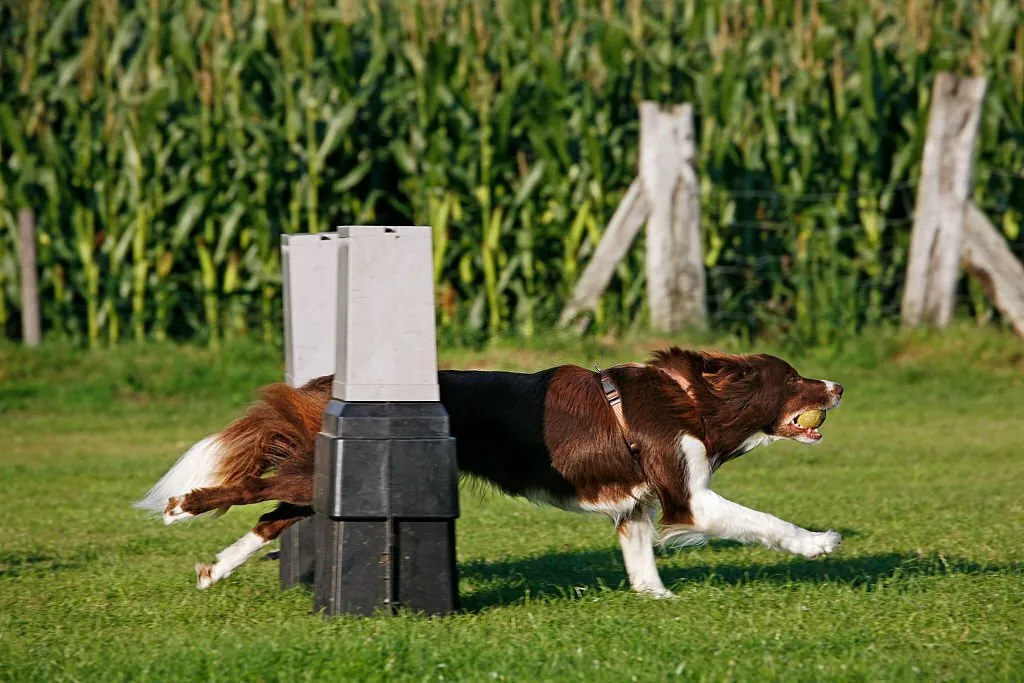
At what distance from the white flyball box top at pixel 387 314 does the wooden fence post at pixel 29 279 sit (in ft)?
30.0

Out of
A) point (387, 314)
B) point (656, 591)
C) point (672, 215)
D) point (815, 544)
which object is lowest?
point (656, 591)

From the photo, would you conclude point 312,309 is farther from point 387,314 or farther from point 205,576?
point 205,576

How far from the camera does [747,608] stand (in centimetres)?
576

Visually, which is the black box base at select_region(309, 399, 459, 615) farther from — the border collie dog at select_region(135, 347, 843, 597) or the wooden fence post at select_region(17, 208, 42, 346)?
the wooden fence post at select_region(17, 208, 42, 346)

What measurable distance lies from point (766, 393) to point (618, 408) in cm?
74

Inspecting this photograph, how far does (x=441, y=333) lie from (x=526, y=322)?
840 mm

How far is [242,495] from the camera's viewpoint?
5.77 metres

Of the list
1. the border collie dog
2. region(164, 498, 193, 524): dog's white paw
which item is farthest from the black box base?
region(164, 498, 193, 524): dog's white paw

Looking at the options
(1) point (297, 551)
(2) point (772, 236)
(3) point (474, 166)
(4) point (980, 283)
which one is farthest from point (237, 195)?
(1) point (297, 551)

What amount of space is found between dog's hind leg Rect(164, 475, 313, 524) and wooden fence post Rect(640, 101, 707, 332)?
7.99 meters

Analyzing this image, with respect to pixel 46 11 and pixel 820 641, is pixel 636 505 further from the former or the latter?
pixel 46 11

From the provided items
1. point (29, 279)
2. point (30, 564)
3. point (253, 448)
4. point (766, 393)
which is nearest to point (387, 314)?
point (253, 448)

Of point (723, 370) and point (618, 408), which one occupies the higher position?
point (723, 370)

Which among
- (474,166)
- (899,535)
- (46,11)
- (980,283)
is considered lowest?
(899,535)
